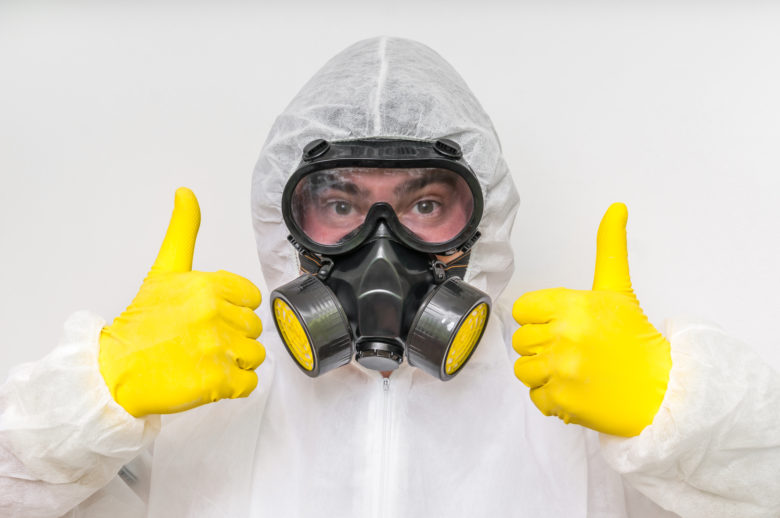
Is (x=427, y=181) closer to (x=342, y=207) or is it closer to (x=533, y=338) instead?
(x=342, y=207)

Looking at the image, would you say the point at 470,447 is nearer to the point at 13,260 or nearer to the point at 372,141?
the point at 372,141

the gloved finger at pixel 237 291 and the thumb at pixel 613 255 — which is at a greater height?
the thumb at pixel 613 255

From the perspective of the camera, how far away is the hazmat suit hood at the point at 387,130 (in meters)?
1.50

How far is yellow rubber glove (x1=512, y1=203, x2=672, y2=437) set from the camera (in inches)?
47.8

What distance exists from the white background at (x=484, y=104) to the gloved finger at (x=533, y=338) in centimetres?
67

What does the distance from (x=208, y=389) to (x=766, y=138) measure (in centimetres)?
172

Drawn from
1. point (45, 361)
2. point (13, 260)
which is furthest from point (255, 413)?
point (13, 260)

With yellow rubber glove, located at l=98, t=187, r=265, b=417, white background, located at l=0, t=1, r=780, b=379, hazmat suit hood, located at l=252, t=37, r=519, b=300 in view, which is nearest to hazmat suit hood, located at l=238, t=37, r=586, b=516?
hazmat suit hood, located at l=252, t=37, r=519, b=300

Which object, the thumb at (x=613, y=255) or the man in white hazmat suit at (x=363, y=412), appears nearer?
the man in white hazmat suit at (x=363, y=412)

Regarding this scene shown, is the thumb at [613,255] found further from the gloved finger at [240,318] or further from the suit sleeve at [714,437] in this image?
the gloved finger at [240,318]

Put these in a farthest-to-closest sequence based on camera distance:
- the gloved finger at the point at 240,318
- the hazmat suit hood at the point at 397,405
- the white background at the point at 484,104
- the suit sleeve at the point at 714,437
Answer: the white background at the point at 484,104 → the hazmat suit hood at the point at 397,405 → the gloved finger at the point at 240,318 → the suit sleeve at the point at 714,437

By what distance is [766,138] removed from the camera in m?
2.03

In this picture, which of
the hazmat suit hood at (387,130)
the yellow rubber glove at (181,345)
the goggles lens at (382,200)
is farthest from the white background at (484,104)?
the yellow rubber glove at (181,345)

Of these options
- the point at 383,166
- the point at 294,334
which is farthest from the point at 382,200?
the point at 294,334
